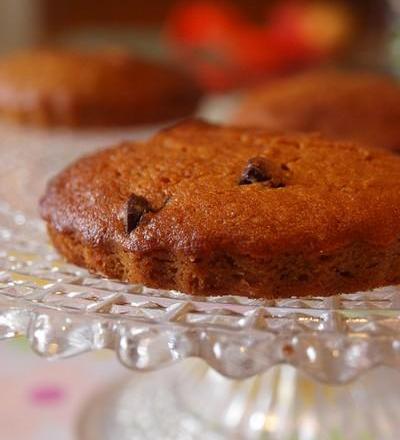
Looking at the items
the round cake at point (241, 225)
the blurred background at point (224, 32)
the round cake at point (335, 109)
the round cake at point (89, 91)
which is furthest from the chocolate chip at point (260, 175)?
the blurred background at point (224, 32)

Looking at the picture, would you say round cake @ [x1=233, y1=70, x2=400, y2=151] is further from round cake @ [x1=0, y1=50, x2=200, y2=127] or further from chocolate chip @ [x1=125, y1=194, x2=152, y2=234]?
chocolate chip @ [x1=125, y1=194, x2=152, y2=234]

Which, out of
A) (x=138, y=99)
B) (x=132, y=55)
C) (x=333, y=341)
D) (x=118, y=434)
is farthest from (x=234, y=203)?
(x=132, y=55)

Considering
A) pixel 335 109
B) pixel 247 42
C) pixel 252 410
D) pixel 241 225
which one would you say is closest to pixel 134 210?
pixel 241 225

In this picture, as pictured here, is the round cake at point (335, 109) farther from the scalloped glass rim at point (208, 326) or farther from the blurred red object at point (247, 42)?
the blurred red object at point (247, 42)

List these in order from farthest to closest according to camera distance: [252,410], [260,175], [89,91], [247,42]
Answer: [247,42]
[89,91]
[252,410]
[260,175]

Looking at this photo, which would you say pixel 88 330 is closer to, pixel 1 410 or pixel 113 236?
pixel 113 236

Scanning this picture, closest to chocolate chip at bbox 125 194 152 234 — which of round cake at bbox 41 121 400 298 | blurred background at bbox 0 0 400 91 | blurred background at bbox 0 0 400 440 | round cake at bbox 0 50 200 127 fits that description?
round cake at bbox 41 121 400 298

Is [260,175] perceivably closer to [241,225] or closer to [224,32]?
[241,225]
